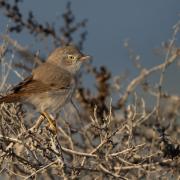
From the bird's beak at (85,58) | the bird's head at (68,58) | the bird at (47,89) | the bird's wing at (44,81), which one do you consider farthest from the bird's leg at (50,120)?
the bird's beak at (85,58)

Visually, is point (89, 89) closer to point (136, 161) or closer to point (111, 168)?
point (136, 161)

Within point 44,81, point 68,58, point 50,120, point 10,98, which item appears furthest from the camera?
point 68,58

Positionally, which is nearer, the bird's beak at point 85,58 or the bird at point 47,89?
the bird at point 47,89

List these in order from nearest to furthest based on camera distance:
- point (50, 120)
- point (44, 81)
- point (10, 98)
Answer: point (10, 98)
point (50, 120)
point (44, 81)

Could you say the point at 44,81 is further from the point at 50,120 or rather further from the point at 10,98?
the point at 10,98

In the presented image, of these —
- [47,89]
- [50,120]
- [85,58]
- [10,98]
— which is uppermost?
[85,58]

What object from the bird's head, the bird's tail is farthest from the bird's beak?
the bird's tail

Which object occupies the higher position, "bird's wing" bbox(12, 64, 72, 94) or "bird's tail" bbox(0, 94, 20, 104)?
"bird's wing" bbox(12, 64, 72, 94)

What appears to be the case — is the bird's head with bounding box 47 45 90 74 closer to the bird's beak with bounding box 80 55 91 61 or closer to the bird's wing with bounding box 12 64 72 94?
the bird's beak with bounding box 80 55 91 61

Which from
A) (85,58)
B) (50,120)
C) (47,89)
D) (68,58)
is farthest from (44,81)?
(85,58)

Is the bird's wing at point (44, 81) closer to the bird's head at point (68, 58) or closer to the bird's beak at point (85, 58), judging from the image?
the bird's head at point (68, 58)

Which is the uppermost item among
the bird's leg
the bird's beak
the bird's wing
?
the bird's beak

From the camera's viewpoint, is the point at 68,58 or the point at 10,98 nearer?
the point at 10,98

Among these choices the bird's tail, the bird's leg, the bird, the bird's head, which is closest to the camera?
the bird's tail
